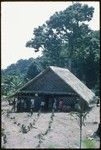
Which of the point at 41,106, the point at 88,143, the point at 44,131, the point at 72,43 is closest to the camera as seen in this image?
the point at 88,143

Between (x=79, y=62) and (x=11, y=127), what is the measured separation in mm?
33744

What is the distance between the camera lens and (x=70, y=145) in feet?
68.6

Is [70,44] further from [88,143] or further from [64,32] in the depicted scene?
[88,143]

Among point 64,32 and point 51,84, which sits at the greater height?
point 64,32

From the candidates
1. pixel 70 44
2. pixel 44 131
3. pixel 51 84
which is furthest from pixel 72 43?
pixel 44 131

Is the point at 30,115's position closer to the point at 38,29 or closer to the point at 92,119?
the point at 92,119

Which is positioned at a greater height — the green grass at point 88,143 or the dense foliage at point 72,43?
the dense foliage at point 72,43

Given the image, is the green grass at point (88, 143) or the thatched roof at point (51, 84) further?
the thatched roof at point (51, 84)

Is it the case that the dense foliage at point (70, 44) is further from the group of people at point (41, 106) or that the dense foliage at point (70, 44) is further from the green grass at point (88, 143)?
the green grass at point (88, 143)

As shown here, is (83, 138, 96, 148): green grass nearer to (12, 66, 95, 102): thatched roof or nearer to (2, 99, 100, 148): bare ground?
(2, 99, 100, 148): bare ground

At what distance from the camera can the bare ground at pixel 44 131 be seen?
821 inches

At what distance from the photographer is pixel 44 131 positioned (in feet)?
82.3

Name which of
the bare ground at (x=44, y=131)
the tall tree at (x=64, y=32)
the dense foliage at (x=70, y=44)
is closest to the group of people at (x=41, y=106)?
the bare ground at (x=44, y=131)

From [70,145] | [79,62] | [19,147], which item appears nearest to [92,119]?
[70,145]
